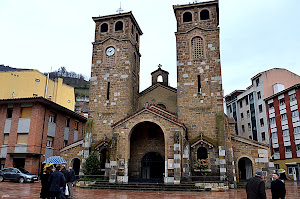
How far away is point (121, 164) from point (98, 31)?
15.0 metres

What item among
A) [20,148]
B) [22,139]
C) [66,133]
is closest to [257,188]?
[20,148]

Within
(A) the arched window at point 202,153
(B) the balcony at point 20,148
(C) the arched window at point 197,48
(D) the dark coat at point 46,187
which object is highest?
(C) the arched window at point 197,48

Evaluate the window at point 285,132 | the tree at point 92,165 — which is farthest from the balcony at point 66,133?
the window at point 285,132

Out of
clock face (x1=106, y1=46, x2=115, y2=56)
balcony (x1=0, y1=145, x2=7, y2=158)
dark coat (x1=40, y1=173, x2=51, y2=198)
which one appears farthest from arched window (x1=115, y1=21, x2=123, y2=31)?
dark coat (x1=40, y1=173, x2=51, y2=198)

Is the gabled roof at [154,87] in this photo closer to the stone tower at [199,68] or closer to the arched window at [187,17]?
the stone tower at [199,68]

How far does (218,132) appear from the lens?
72.1ft

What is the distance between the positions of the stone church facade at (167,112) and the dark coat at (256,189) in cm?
1234

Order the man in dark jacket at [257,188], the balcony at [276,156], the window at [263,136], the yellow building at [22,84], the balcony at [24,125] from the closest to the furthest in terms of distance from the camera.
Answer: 1. the man in dark jacket at [257,188]
2. the balcony at [24,125]
3. the yellow building at [22,84]
4. the balcony at [276,156]
5. the window at [263,136]

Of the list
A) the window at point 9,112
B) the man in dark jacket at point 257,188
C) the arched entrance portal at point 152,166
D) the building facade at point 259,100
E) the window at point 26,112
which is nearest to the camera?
the man in dark jacket at point 257,188

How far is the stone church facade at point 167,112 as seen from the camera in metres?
21.0

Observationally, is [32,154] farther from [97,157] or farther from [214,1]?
[214,1]

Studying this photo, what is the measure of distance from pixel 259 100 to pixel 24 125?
124 feet

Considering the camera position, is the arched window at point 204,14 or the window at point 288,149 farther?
the window at point 288,149

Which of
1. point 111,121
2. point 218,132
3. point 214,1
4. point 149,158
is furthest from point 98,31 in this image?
point 218,132
